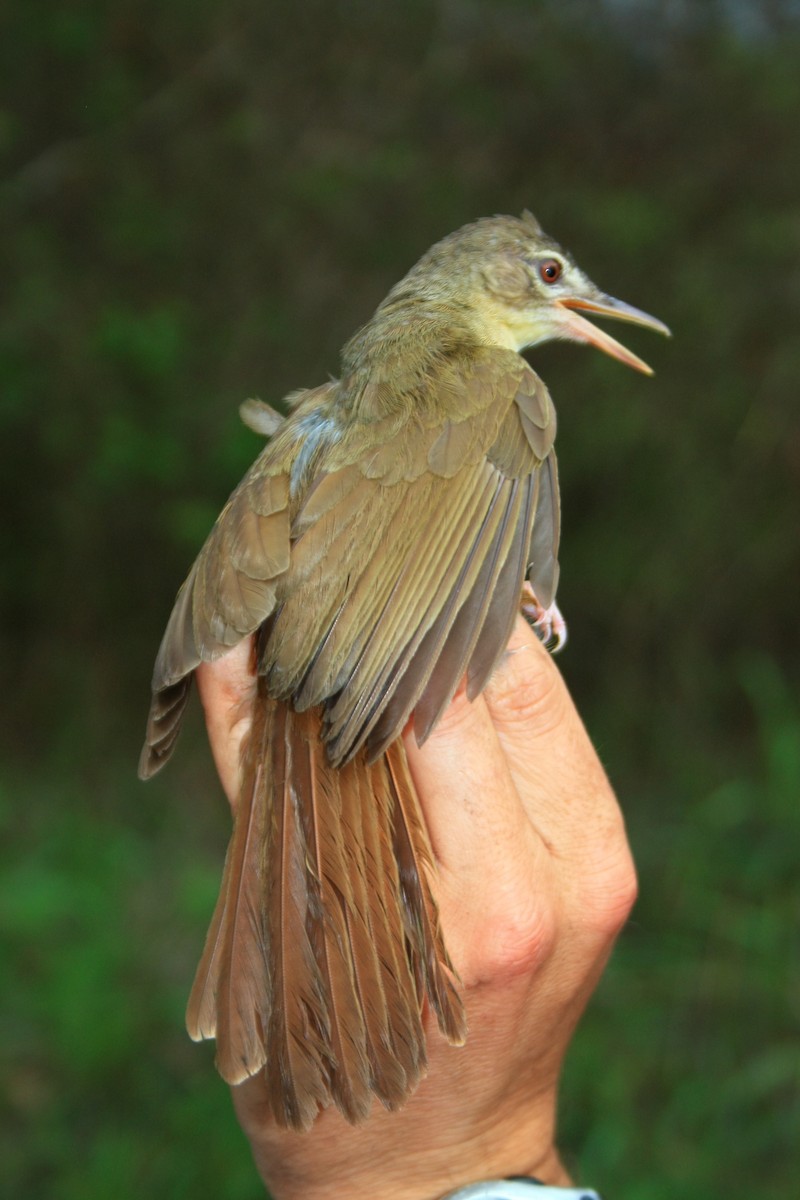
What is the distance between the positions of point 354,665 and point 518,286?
1.30 meters

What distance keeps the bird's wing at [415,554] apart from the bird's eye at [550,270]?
0.68 metres

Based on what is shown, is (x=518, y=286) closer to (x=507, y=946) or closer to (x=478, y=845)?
(x=478, y=845)

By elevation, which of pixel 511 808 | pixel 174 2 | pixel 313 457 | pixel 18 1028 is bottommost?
pixel 18 1028

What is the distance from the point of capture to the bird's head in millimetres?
2850

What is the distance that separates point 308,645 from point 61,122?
553 cm

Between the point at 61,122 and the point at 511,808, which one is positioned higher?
the point at 61,122

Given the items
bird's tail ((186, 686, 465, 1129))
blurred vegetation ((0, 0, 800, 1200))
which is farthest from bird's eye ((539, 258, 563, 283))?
blurred vegetation ((0, 0, 800, 1200))

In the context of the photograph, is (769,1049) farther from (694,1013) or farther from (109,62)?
(109,62)

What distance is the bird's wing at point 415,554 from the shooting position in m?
1.93

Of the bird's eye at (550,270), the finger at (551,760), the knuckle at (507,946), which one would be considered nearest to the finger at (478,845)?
the knuckle at (507,946)

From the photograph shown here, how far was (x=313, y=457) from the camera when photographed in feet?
7.24

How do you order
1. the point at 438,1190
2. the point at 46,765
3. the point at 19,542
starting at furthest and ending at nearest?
the point at 19,542, the point at 46,765, the point at 438,1190

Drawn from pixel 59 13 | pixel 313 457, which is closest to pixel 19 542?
pixel 59 13

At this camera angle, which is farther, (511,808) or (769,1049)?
(769,1049)
